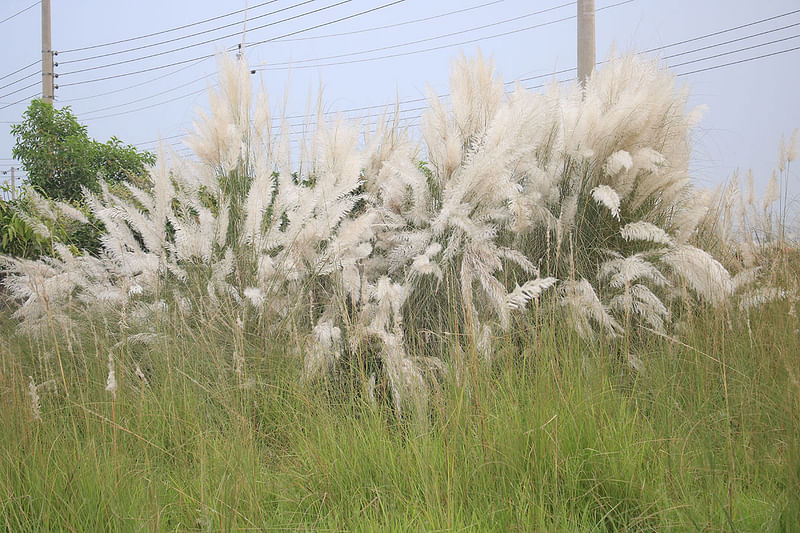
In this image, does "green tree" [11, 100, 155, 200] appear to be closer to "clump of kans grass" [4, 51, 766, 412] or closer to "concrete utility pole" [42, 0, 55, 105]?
"concrete utility pole" [42, 0, 55, 105]

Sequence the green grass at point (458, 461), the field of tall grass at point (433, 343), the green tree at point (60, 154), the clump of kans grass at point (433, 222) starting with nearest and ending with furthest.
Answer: the green grass at point (458, 461) → the field of tall grass at point (433, 343) → the clump of kans grass at point (433, 222) → the green tree at point (60, 154)

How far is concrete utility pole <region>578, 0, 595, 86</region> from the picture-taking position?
7664mm

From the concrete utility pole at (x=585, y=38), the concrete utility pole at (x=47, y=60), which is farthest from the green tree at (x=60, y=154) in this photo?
the concrete utility pole at (x=585, y=38)

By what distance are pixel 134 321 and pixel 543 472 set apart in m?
2.28

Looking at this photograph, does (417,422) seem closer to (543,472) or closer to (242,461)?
(543,472)

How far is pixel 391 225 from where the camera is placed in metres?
3.54

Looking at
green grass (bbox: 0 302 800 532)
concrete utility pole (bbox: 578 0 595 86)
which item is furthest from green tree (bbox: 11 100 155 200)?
green grass (bbox: 0 302 800 532)

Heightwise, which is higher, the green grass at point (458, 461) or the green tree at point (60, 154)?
the green tree at point (60, 154)

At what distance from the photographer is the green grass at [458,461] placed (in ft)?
5.61

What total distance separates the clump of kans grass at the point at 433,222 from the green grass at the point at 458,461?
1.51 feet

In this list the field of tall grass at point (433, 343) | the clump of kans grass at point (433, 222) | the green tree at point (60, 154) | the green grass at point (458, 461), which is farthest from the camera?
the green tree at point (60, 154)

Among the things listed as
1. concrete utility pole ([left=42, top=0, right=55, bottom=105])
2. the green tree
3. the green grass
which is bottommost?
the green grass

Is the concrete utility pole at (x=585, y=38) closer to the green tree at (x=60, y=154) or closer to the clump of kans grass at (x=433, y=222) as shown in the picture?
the clump of kans grass at (x=433, y=222)

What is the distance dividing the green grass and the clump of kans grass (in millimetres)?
461
